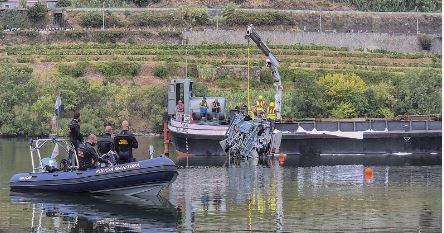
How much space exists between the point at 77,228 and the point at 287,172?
55.5 feet

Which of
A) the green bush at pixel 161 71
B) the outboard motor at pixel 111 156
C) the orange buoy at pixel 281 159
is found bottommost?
the orange buoy at pixel 281 159

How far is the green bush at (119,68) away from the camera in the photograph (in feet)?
334

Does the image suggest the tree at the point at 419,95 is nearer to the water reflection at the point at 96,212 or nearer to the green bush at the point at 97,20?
the water reflection at the point at 96,212

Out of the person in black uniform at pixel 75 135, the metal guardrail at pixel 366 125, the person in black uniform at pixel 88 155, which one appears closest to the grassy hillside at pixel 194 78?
the metal guardrail at pixel 366 125

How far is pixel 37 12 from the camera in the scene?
5002 inches

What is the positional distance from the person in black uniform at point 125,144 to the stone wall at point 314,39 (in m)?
73.6

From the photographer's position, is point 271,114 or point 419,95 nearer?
point 271,114

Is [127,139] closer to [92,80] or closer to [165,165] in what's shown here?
[165,165]

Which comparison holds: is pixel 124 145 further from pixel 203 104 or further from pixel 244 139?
pixel 203 104

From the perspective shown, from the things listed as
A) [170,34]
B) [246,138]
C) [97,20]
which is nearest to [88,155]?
[246,138]

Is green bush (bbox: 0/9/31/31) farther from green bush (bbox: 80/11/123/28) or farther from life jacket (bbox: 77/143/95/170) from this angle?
life jacket (bbox: 77/143/95/170)

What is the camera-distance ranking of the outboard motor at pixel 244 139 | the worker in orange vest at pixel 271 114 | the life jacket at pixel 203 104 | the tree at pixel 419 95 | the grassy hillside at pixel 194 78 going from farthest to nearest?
the grassy hillside at pixel 194 78 → the tree at pixel 419 95 → the life jacket at pixel 203 104 → the worker in orange vest at pixel 271 114 → the outboard motor at pixel 244 139

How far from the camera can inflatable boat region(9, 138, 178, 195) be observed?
44.7 metres

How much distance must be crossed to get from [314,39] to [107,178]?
77.1m
